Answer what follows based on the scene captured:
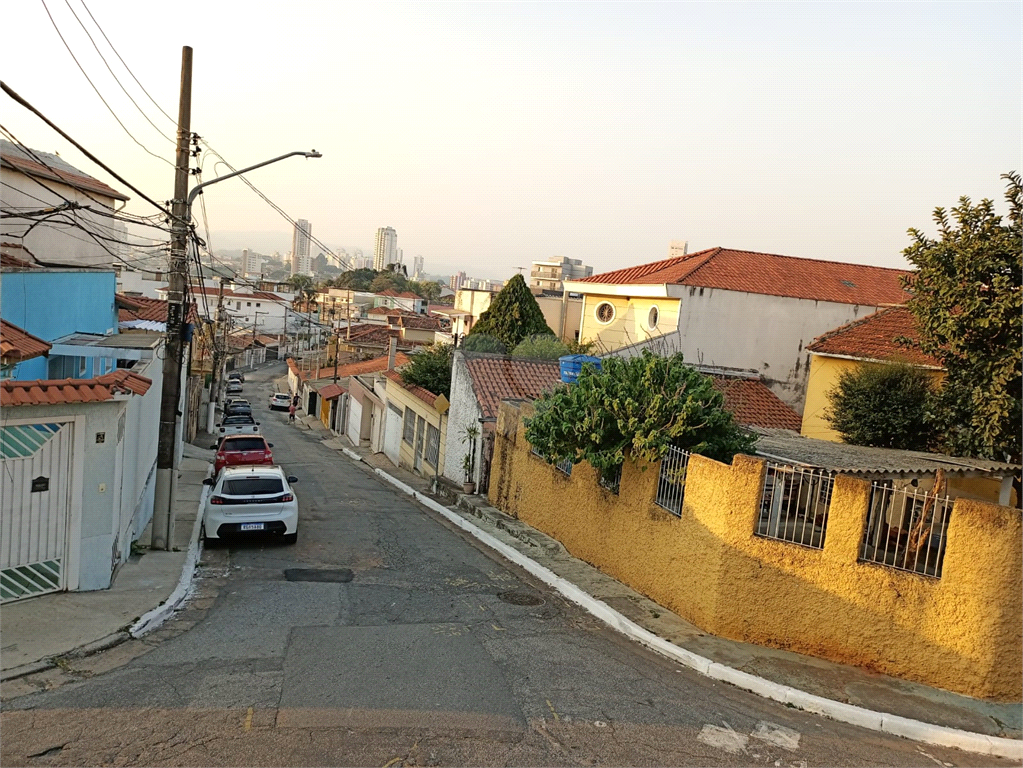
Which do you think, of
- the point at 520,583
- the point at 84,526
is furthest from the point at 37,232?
the point at 520,583

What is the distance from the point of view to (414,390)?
28781mm

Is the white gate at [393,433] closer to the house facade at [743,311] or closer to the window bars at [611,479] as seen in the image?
the house facade at [743,311]

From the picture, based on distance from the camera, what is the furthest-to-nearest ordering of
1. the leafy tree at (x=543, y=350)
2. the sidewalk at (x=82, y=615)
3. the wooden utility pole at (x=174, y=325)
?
the leafy tree at (x=543, y=350) < the wooden utility pole at (x=174, y=325) < the sidewalk at (x=82, y=615)

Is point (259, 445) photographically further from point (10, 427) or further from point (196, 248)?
point (10, 427)

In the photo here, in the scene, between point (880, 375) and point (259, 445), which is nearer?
point (880, 375)

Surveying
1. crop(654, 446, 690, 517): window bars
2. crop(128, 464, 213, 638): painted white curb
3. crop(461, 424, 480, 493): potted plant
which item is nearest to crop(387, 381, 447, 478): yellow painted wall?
crop(461, 424, 480, 493): potted plant

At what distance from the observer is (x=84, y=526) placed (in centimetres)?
985

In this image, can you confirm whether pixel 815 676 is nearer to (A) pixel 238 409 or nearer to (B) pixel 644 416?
(B) pixel 644 416

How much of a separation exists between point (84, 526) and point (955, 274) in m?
12.2

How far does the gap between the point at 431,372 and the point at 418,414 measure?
241 centimetres

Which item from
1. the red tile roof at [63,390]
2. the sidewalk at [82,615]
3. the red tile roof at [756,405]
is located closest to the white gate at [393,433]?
the red tile roof at [756,405]

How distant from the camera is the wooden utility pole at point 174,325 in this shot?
43.2 feet

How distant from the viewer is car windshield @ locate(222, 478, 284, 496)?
48.4 feet

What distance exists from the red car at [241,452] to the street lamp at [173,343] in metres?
9.04
